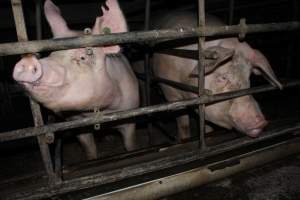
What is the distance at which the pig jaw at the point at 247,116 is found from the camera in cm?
252

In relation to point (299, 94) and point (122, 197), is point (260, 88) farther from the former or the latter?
point (299, 94)

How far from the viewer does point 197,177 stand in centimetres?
217

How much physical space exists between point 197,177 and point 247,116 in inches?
29.5

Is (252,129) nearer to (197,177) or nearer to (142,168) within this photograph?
(197,177)

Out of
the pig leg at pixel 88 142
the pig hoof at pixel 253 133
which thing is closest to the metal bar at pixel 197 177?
the pig hoof at pixel 253 133

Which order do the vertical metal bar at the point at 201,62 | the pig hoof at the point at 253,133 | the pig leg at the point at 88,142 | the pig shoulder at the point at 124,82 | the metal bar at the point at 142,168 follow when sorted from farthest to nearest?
the pig leg at the point at 88,142
the pig shoulder at the point at 124,82
the pig hoof at the point at 253,133
the vertical metal bar at the point at 201,62
the metal bar at the point at 142,168

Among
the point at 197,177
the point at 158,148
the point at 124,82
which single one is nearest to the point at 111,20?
the point at 124,82

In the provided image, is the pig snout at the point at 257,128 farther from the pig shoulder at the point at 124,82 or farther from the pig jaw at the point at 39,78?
the pig jaw at the point at 39,78

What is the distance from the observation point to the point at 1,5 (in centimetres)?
444

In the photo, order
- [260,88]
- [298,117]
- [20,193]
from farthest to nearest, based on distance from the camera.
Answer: [298,117] < [260,88] < [20,193]

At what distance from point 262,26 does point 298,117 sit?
3.88ft

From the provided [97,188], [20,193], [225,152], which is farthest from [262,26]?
[20,193]

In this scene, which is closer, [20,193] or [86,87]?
[20,193]

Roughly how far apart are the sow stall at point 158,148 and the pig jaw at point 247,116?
0.26 ft
